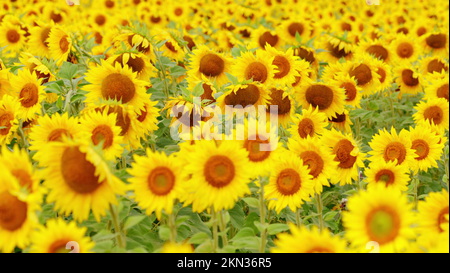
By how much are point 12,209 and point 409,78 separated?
3488 mm

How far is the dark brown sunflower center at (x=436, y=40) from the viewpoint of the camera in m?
5.04

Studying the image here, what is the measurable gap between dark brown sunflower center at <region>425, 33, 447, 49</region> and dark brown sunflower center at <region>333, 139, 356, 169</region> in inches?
135

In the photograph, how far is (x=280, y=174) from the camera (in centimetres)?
198

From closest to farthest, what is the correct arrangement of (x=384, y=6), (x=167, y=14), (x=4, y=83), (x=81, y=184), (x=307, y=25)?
(x=81, y=184) < (x=4, y=83) < (x=307, y=25) < (x=167, y=14) < (x=384, y=6)

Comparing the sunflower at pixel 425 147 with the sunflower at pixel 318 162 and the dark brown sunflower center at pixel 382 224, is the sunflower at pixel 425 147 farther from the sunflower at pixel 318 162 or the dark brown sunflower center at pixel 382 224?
the dark brown sunflower center at pixel 382 224

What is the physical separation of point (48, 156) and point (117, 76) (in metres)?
0.90

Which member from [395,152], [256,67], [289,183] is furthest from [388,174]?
[256,67]

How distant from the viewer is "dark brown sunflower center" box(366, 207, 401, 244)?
1319 millimetres

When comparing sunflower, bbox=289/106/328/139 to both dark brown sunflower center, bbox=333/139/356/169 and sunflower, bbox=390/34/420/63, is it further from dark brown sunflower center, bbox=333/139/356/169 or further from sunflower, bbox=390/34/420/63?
sunflower, bbox=390/34/420/63

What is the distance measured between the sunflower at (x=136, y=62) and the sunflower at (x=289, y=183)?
1.05m

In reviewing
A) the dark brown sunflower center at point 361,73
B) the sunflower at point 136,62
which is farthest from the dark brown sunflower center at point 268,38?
the sunflower at point 136,62

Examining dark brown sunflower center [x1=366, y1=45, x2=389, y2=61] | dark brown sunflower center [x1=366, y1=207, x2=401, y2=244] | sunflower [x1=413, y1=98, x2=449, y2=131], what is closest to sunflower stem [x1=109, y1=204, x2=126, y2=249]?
dark brown sunflower center [x1=366, y1=207, x2=401, y2=244]
